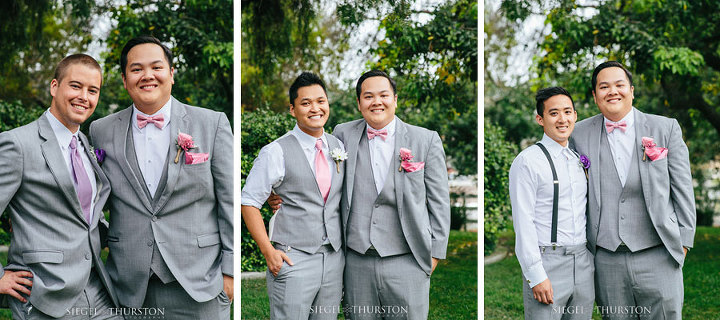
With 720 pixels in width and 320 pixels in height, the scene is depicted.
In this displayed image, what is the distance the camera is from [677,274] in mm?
3777

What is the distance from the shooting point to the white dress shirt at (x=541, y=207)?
372 cm

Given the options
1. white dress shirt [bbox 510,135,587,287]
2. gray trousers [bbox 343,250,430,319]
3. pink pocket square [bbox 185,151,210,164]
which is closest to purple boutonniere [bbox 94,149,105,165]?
pink pocket square [bbox 185,151,210,164]

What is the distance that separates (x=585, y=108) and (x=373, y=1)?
72.1 inches

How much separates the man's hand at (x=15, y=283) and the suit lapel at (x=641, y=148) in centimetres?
344

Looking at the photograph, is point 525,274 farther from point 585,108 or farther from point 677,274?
point 585,108

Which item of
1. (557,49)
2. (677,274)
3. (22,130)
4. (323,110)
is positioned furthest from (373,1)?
(677,274)

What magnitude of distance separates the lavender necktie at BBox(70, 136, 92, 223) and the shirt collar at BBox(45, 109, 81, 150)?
24 mm

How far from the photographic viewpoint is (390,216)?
3.69 m

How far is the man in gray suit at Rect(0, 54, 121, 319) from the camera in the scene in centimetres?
305

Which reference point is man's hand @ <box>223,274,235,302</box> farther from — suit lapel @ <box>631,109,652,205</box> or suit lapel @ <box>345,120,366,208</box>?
suit lapel @ <box>631,109,652,205</box>

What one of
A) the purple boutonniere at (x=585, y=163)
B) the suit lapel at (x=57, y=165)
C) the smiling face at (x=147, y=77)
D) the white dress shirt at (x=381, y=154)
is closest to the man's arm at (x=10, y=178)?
the suit lapel at (x=57, y=165)

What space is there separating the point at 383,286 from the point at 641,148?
1772 millimetres

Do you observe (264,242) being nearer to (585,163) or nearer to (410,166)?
(410,166)

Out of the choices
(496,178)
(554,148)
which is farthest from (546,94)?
(496,178)
